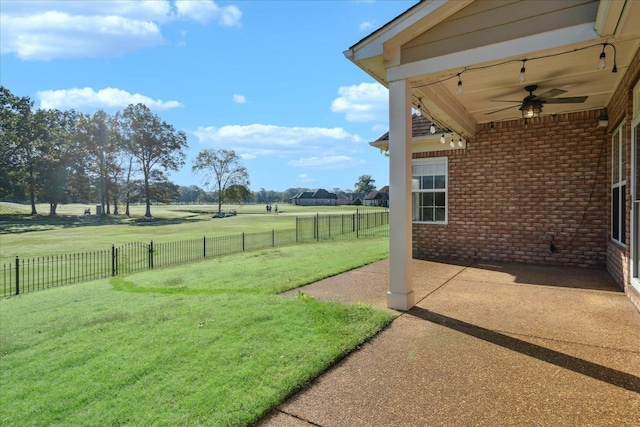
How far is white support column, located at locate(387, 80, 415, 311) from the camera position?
4.41m

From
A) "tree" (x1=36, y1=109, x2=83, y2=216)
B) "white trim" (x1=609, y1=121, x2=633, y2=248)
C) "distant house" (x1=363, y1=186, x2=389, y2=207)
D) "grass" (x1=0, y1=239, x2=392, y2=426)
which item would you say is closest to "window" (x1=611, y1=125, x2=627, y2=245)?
"white trim" (x1=609, y1=121, x2=633, y2=248)

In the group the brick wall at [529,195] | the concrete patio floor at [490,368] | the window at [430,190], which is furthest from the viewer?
the window at [430,190]

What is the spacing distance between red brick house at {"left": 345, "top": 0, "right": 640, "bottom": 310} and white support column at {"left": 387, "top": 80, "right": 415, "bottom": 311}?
0.01 meters

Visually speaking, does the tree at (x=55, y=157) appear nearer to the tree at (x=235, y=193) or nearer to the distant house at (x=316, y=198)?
the tree at (x=235, y=193)

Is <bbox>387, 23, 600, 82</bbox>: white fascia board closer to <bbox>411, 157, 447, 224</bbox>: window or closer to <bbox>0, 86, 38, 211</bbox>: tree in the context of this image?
<bbox>411, 157, 447, 224</bbox>: window

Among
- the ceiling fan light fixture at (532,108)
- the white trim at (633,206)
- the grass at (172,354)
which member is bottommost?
the grass at (172,354)

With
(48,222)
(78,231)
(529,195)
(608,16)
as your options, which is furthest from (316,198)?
(608,16)

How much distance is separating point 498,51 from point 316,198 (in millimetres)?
83093

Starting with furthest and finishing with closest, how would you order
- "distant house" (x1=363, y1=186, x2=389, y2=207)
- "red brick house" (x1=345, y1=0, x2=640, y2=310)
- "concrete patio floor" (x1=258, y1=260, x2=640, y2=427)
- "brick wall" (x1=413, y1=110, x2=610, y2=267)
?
"distant house" (x1=363, y1=186, x2=389, y2=207), "brick wall" (x1=413, y1=110, x2=610, y2=267), "red brick house" (x1=345, y1=0, x2=640, y2=310), "concrete patio floor" (x1=258, y1=260, x2=640, y2=427)

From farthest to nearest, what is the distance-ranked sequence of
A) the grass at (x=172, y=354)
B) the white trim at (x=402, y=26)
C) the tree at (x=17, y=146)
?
the tree at (x=17, y=146), the white trim at (x=402, y=26), the grass at (x=172, y=354)

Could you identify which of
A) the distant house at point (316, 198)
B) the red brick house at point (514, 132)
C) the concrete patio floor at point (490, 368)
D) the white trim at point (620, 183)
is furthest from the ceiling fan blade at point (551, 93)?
the distant house at point (316, 198)

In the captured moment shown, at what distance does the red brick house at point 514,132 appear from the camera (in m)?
3.85

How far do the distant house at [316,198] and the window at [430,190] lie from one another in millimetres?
75027

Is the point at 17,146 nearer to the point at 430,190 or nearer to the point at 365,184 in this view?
the point at 430,190
